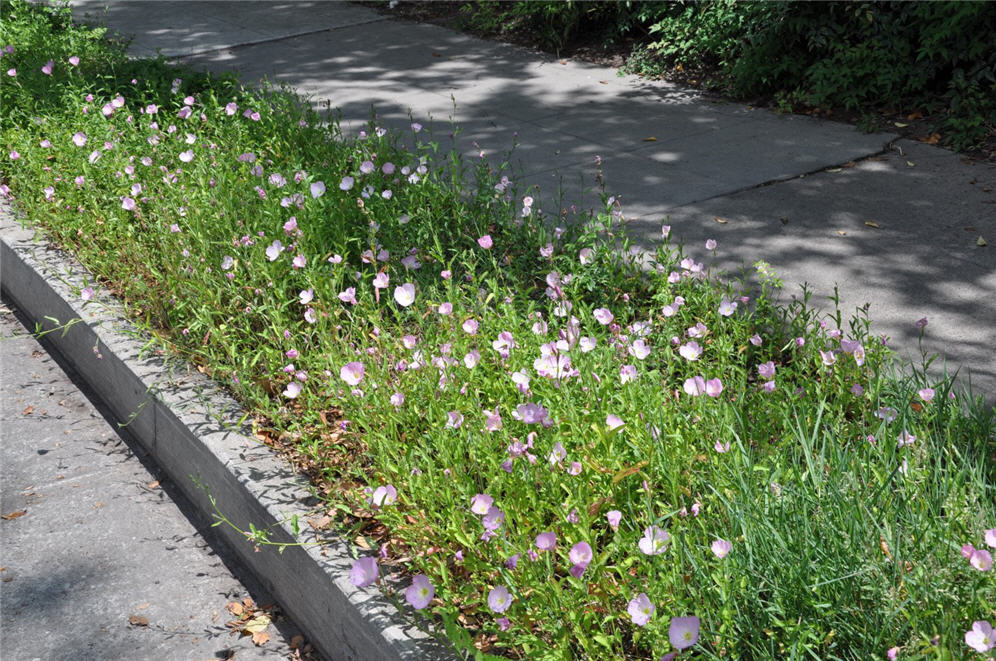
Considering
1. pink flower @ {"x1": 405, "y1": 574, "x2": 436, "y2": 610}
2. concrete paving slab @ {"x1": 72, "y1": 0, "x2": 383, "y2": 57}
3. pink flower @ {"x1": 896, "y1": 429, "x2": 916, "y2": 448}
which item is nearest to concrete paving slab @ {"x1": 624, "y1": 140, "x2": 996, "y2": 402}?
pink flower @ {"x1": 896, "y1": 429, "x2": 916, "y2": 448}

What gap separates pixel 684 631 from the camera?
1.90 meters

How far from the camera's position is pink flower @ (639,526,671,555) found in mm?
2133

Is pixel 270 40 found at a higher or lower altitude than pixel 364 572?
higher

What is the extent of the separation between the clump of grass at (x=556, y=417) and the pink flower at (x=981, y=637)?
76mm

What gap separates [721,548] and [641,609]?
21cm

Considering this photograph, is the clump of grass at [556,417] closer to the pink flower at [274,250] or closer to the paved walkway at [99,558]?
the pink flower at [274,250]

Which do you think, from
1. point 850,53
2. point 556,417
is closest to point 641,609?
point 556,417

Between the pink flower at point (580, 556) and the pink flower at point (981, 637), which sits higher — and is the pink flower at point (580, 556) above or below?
below

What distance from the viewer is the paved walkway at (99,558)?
9.55ft

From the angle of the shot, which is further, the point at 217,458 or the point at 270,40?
the point at 270,40

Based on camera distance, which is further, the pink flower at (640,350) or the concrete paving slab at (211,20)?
the concrete paving slab at (211,20)

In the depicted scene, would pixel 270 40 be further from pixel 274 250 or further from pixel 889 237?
pixel 889 237

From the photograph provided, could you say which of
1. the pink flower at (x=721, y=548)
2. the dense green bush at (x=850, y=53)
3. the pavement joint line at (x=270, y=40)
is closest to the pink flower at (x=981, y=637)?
the pink flower at (x=721, y=548)

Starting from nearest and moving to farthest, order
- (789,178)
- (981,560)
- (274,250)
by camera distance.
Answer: (981,560)
(274,250)
(789,178)
